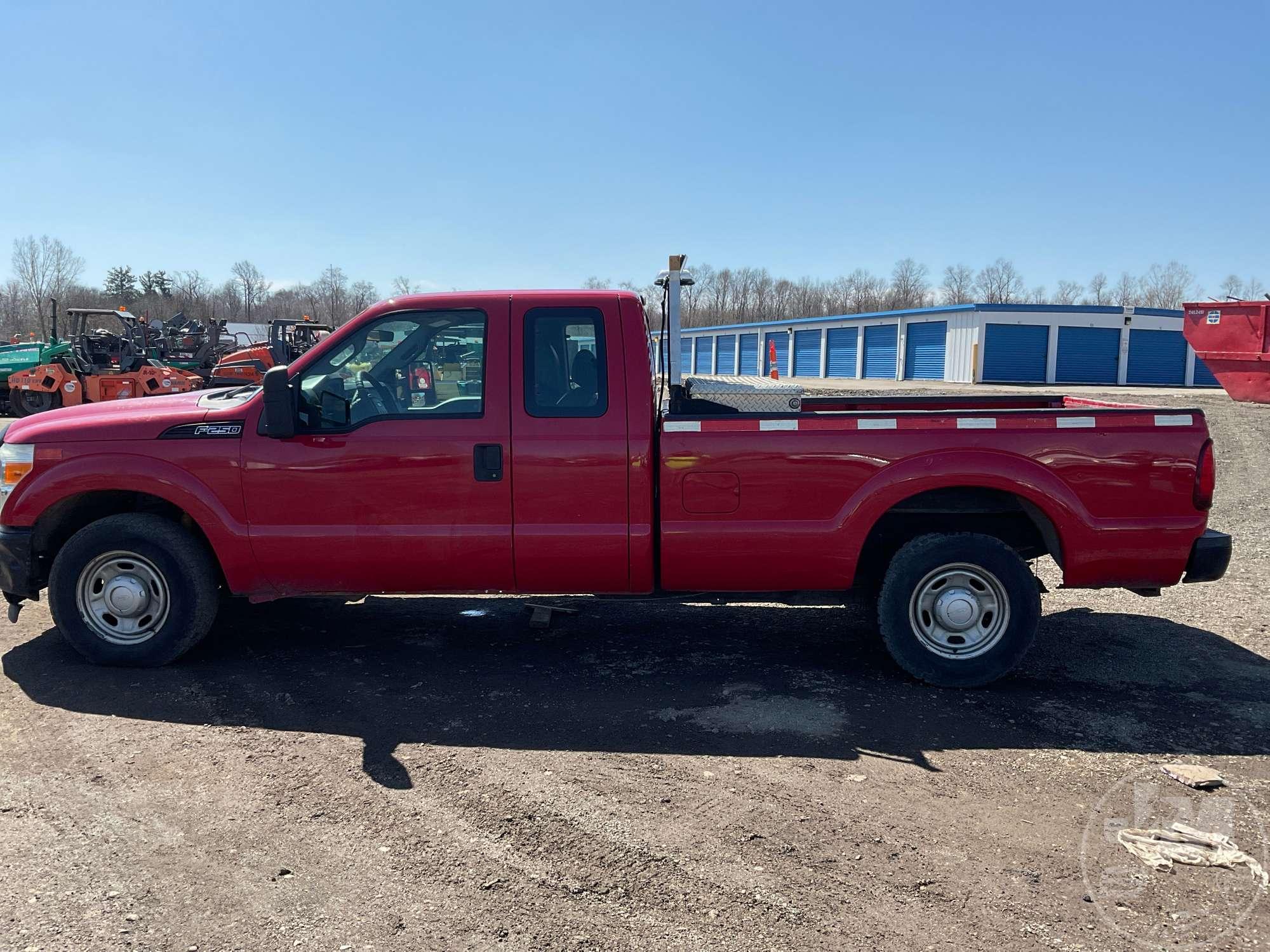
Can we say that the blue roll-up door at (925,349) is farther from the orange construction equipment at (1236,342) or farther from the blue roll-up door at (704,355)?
the blue roll-up door at (704,355)

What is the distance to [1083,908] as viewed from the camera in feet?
10.4

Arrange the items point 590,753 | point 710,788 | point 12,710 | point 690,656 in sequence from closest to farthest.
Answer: point 710,788 → point 590,753 → point 12,710 → point 690,656

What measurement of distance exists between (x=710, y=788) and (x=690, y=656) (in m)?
1.76

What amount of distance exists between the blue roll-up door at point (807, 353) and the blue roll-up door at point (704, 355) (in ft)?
39.1

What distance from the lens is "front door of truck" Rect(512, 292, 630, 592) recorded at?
5.06m

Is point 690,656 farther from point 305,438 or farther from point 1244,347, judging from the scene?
point 1244,347

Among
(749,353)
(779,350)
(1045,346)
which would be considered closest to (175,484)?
(1045,346)

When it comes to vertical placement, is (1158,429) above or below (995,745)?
above

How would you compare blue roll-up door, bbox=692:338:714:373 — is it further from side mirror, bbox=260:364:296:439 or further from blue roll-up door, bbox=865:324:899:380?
side mirror, bbox=260:364:296:439

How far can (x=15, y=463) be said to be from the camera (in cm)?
532

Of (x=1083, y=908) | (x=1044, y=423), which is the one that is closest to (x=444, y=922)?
(x=1083, y=908)

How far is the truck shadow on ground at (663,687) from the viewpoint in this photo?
4562 millimetres

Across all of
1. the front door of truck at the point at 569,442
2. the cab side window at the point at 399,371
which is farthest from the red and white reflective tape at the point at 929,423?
the cab side window at the point at 399,371

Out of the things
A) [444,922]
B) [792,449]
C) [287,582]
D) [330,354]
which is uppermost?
[330,354]
